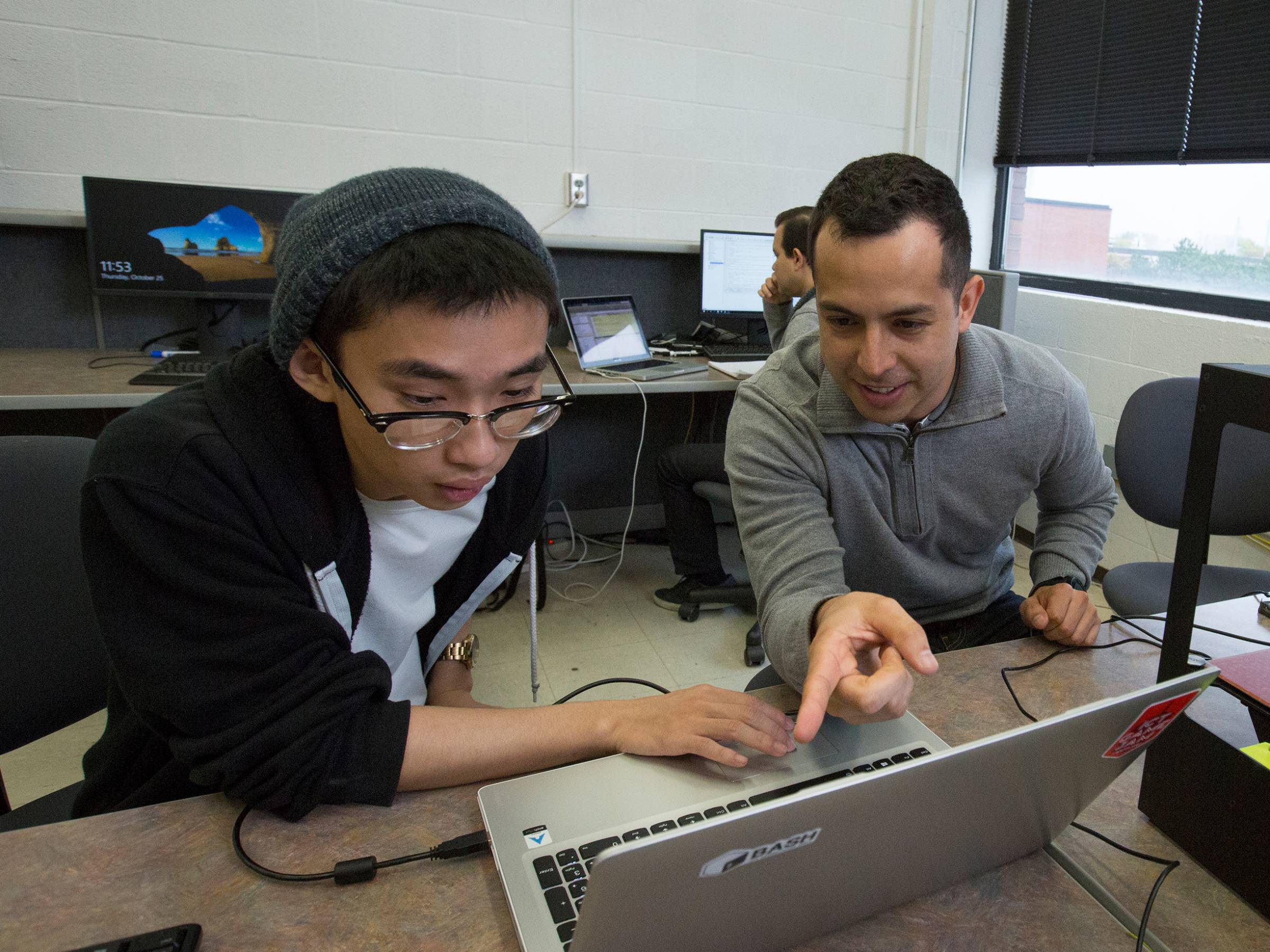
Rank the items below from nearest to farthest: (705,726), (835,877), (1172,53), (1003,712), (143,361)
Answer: (835,877), (705,726), (1003,712), (143,361), (1172,53)

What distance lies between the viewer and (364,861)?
598mm

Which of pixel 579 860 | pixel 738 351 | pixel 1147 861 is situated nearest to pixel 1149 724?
pixel 1147 861

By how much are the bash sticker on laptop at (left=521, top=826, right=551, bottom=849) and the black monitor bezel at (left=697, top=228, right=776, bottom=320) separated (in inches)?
101

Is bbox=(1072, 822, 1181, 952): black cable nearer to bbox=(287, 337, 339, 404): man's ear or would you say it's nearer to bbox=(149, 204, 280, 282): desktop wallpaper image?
bbox=(287, 337, 339, 404): man's ear

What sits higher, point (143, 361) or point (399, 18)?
point (399, 18)

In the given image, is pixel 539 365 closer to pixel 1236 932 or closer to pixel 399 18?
pixel 1236 932

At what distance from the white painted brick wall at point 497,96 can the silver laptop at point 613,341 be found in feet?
1.45

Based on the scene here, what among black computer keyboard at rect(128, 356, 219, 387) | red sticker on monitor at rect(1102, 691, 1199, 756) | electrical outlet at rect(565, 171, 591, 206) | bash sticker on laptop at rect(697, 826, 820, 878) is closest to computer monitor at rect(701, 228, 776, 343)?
electrical outlet at rect(565, 171, 591, 206)

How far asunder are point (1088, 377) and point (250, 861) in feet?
9.89

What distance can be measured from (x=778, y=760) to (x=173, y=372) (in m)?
2.07

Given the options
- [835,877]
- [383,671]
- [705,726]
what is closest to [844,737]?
[705,726]

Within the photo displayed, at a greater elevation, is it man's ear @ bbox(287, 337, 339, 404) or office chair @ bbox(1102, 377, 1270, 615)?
man's ear @ bbox(287, 337, 339, 404)

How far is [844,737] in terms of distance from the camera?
2.39 feet

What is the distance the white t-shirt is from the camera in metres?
0.88
